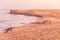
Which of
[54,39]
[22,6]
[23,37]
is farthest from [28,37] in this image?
[22,6]

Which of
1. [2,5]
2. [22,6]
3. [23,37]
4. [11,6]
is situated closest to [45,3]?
[22,6]

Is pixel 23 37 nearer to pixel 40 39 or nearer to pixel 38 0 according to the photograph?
pixel 40 39

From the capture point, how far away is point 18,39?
27.3 inches

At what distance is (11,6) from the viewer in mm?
2096

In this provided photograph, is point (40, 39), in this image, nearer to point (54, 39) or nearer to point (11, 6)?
point (54, 39)

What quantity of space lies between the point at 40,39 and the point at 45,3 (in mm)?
1469

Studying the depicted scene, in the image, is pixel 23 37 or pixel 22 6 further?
pixel 22 6

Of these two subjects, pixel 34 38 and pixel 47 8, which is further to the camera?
pixel 47 8

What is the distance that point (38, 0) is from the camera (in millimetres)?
2102

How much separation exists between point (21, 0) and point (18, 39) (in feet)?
4.77

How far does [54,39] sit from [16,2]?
1477 millimetres

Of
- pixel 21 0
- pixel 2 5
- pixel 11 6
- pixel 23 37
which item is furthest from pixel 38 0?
pixel 23 37

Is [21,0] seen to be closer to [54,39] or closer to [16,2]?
[16,2]

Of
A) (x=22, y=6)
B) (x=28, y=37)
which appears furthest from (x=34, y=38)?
(x=22, y=6)
